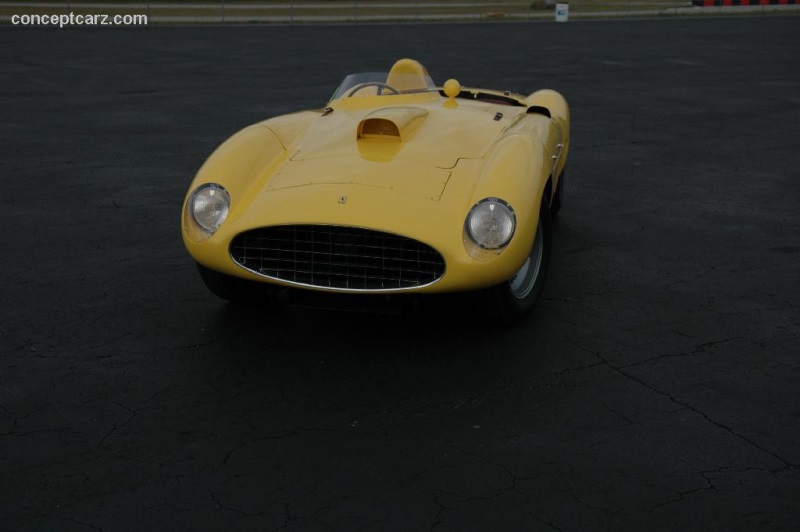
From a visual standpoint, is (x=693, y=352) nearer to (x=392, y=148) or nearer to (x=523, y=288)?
(x=523, y=288)

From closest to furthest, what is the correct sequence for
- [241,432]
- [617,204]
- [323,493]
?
1. [323,493]
2. [241,432]
3. [617,204]

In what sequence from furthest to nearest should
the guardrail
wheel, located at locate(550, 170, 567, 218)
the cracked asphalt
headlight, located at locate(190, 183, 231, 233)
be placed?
the guardrail
wheel, located at locate(550, 170, 567, 218)
headlight, located at locate(190, 183, 231, 233)
the cracked asphalt

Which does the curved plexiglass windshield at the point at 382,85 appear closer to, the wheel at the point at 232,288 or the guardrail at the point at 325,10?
the wheel at the point at 232,288

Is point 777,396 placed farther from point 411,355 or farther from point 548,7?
point 548,7

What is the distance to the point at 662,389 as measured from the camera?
480cm

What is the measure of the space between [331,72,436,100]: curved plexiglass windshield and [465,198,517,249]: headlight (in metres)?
2.44

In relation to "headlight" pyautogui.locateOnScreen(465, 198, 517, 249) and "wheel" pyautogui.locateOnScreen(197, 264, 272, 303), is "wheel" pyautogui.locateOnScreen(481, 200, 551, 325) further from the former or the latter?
"wheel" pyautogui.locateOnScreen(197, 264, 272, 303)

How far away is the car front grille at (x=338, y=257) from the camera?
16.5 ft

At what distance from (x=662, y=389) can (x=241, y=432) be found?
6.12ft

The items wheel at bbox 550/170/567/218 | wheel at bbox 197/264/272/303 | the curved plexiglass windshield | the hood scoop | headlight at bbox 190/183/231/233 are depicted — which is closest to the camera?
headlight at bbox 190/183/231/233

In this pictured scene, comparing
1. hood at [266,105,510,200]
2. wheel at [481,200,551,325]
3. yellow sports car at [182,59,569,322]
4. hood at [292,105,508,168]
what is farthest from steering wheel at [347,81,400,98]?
wheel at [481,200,551,325]

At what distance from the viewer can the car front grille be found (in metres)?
5.04

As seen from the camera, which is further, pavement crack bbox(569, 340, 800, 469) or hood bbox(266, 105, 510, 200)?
hood bbox(266, 105, 510, 200)

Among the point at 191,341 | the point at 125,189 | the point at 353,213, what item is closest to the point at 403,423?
the point at 353,213
